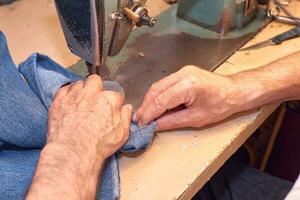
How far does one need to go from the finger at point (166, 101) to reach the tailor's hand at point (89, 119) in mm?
39

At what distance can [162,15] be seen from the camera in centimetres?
130

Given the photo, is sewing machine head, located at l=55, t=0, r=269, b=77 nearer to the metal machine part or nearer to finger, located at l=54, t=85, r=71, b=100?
finger, located at l=54, t=85, r=71, b=100

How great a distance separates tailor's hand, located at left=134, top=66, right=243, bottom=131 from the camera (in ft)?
2.78

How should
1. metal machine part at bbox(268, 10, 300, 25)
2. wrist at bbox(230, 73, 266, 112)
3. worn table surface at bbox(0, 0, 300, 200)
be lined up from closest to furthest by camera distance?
1. worn table surface at bbox(0, 0, 300, 200)
2. wrist at bbox(230, 73, 266, 112)
3. metal machine part at bbox(268, 10, 300, 25)

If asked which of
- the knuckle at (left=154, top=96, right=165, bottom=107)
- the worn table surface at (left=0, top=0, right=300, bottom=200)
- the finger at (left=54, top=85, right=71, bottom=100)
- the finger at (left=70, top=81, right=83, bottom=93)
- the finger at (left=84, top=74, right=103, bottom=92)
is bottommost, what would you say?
the worn table surface at (left=0, top=0, right=300, bottom=200)

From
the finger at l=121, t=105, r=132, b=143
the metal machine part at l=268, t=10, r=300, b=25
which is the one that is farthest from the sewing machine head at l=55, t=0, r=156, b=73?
the metal machine part at l=268, t=10, r=300, b=25

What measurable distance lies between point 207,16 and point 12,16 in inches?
23.1

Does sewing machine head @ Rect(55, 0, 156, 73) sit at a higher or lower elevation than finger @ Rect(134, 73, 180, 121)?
higher

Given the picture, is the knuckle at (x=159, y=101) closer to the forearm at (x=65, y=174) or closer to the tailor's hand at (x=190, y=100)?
the tailor's hand at (x=190, y=100)

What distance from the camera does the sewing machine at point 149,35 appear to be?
0.86 meters

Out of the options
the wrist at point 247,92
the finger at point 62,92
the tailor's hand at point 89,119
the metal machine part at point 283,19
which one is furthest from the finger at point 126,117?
the metal machine part at point 283,19

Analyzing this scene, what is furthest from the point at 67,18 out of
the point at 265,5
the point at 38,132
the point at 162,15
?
the point at 265,5

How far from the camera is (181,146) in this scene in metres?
0.88

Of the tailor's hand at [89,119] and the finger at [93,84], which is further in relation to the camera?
the finger at [93,84]
